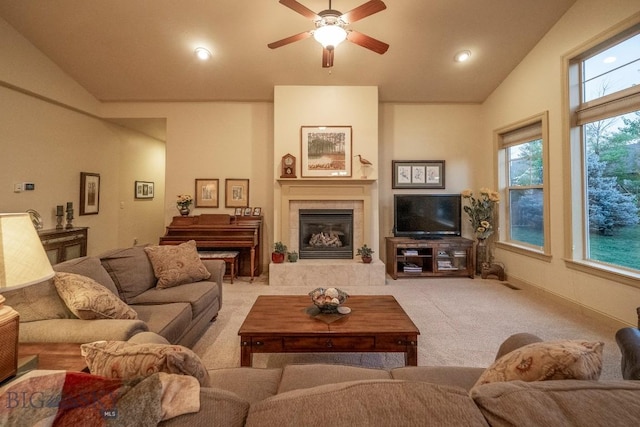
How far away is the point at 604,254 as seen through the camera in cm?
305

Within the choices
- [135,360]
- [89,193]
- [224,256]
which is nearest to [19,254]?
[135,360]

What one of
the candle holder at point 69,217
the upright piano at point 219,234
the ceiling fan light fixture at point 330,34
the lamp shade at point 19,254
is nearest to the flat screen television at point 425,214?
the upright piano at point 219,234

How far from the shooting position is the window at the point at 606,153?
2.76 m

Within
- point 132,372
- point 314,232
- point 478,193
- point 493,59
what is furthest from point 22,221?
point 478,193

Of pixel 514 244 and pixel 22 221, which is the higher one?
pixel 22 221

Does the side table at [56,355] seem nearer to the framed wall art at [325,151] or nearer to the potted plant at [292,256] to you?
the potted plant at [292,256]

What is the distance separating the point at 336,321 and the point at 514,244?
11.9 ft

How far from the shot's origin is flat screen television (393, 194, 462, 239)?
15.2 feet

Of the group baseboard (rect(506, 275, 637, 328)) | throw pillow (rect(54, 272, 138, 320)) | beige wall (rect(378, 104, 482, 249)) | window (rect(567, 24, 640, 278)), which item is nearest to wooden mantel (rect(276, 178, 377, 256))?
beige wall (rect(378, 104, 482, 249))

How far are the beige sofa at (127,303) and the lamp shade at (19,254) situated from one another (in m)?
0.55

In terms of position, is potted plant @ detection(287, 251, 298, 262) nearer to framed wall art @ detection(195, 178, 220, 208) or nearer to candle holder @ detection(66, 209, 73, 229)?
framed wall art @ detection(195, 178, 220, 208)

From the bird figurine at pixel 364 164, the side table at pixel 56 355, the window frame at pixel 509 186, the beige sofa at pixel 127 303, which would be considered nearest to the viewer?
the side table at pixel 56 355

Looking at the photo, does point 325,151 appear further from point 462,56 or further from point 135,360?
point 135,360

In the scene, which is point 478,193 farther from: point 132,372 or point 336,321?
point 132,372
